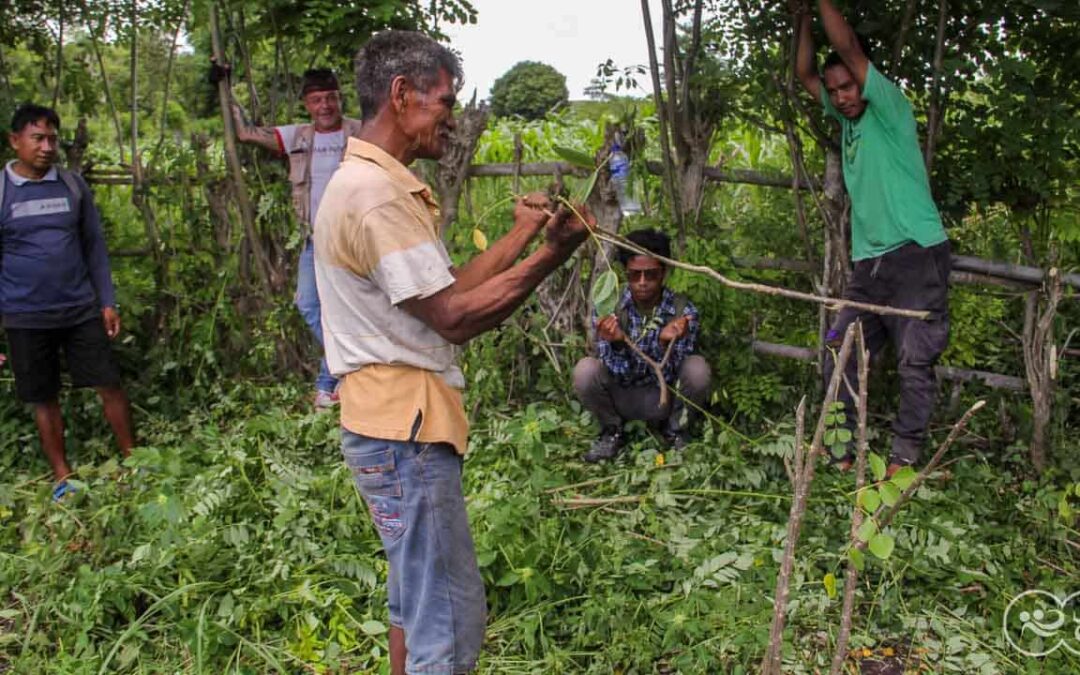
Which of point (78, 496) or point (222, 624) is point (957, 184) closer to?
point (222, 624)

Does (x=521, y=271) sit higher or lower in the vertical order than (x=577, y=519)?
higher

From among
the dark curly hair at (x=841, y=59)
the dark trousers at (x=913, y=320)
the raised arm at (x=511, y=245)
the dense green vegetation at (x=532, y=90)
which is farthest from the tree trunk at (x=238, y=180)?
the dense green vegetation at (x=532, y=90)

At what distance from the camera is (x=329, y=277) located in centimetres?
212

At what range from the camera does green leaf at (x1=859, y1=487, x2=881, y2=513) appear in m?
1.63

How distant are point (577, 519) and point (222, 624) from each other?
1331 millimetres

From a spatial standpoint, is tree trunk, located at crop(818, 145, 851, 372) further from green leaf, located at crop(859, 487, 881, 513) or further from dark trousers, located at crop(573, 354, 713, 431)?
green leaf, located at crop(859, 487, 881, 513)

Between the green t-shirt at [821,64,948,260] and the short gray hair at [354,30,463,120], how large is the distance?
2133mm

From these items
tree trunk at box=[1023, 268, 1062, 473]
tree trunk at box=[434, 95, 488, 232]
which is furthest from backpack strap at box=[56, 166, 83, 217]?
tree trunk at box=[1023, 268, 1062, 473]

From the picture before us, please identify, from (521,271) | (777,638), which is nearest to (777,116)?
(521,271)

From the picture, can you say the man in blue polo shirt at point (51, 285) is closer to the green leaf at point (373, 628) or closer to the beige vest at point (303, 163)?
the beige vest at point (303, 163)

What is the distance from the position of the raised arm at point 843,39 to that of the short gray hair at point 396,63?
2007 millimetres

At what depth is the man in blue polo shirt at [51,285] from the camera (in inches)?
172

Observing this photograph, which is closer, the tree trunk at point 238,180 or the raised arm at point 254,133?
the raised arm at point 254,133

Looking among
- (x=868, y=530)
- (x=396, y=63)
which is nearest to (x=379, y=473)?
(x=396, y=63)
